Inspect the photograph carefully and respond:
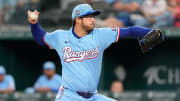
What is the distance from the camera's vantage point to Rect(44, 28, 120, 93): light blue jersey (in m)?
5.87

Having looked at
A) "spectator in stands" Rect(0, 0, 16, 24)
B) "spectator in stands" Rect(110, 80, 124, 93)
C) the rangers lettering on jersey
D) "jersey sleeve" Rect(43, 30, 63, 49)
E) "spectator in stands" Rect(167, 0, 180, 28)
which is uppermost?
"jersey sleeve" Rect(43, 30, 63, 49)

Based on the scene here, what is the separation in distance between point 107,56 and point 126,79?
25.4 inches

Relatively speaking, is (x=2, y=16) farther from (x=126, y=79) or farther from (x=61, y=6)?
(x=126, y=79)

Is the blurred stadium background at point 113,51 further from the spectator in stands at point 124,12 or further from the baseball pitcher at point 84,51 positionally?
the baseball pitcher at point 84,51

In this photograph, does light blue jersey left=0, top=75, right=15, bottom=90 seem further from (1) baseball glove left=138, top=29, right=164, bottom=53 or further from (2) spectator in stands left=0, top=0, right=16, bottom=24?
(1) baseball glove left=138, top=29, right=164, bottom=53

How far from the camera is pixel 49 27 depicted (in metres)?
12.3

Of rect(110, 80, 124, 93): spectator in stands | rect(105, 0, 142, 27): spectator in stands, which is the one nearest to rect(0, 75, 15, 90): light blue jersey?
rect(110, 80, 124, 93): spectator in stands

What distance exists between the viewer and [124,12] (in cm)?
1156

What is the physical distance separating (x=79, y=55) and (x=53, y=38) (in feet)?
1.34

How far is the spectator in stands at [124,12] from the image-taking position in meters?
11.4

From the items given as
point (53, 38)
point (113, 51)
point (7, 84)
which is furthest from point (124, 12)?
point (53, 38)

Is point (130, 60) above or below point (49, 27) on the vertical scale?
below

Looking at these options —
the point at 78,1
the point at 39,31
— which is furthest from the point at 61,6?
the point at 39,31

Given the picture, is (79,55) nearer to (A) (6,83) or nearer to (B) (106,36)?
(B) (106,36)
